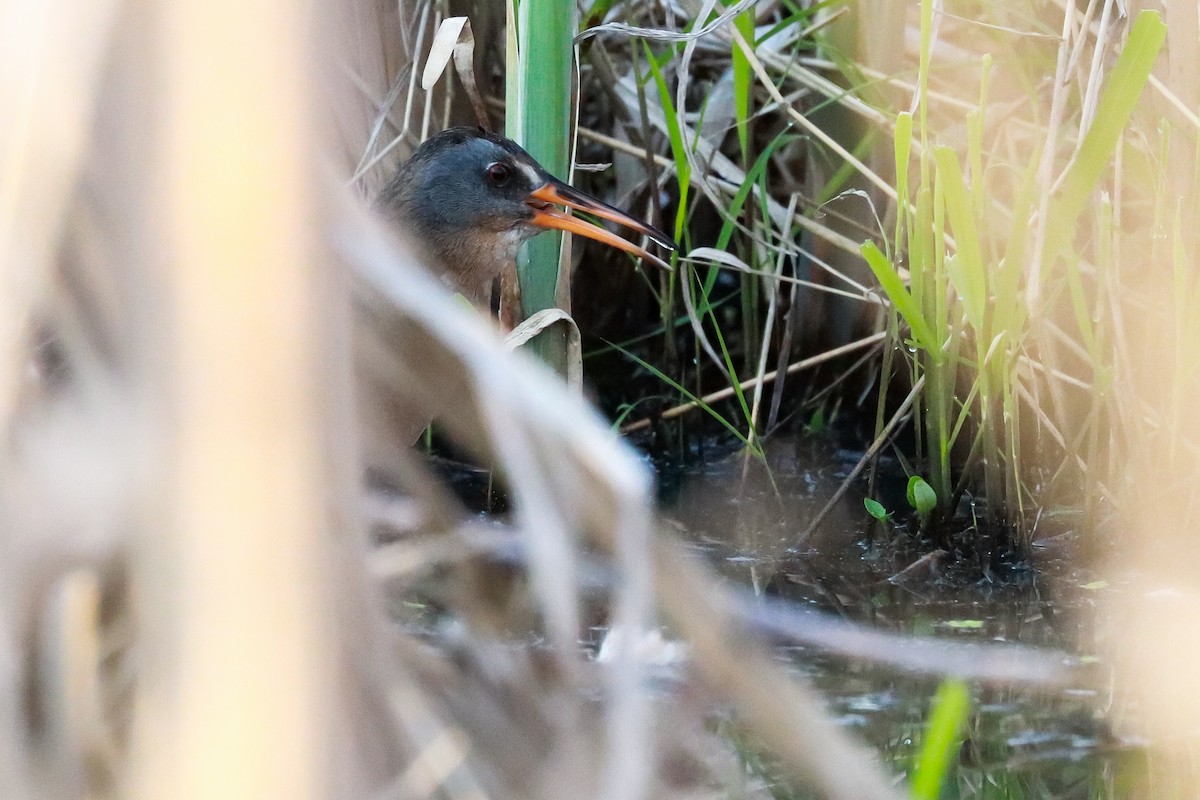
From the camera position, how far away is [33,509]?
0.53 metres

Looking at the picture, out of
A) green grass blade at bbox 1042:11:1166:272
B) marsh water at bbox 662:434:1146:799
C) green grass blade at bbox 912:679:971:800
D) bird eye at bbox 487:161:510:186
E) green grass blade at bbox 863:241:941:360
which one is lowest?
marsh water at bbox 662:434:1146:799

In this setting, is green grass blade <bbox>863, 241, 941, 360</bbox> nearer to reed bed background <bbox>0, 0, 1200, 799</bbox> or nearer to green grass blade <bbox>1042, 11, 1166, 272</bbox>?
green grass blade <bbox>1042, 11, 1166, 272</bbox>

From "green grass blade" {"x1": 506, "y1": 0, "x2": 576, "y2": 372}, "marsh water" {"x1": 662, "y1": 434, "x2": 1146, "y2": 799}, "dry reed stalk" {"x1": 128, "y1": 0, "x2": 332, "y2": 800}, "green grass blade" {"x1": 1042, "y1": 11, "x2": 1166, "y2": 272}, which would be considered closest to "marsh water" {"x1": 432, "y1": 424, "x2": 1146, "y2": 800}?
"marsh water" {"x1": 662, "y1": 434, "x2": 1146, "y2": 799}

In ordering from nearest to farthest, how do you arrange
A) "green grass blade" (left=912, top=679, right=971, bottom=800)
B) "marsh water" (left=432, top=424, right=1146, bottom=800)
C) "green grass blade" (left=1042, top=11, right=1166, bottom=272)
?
"green grass blade" (left=912, top=679, right=971, bottom=800), "marsh water" (left=432, top=424, right=1146, bottom=800), "green grass blade" (left=1042, top=11, right=1166, bottom=272)

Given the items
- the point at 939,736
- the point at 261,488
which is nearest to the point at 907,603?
the point at 939,736

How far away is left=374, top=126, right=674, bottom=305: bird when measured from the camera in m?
1.71

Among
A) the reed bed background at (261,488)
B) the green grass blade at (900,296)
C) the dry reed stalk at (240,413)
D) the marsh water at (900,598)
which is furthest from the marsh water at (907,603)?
the dry reed stalk at (240,413)

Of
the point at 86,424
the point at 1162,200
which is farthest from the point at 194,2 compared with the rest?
the point at 1162,200

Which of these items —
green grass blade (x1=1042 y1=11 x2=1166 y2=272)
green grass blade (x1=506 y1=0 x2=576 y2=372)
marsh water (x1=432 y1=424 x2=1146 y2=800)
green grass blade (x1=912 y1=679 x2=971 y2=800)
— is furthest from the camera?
green grass blade (x1=506 y1=0 x2=576 y2=372)

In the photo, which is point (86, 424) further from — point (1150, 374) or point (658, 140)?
point (658, 140)

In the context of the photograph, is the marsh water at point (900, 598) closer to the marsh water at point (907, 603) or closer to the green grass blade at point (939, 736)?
the marsh water at point (907, 603)

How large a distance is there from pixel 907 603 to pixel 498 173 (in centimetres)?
77

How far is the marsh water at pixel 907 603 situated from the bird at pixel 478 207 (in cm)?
34

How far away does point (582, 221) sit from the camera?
5.68 ft
